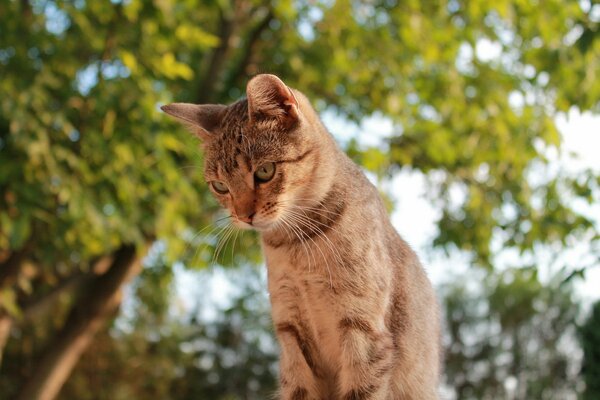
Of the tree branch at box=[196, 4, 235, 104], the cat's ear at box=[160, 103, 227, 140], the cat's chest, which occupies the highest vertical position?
the tree branch at box=[196, 4, 235, 104]

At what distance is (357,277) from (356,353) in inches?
9.4

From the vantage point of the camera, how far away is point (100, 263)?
311 inches

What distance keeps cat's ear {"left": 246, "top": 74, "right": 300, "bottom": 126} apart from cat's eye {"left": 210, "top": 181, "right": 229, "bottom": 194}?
0.26 metres

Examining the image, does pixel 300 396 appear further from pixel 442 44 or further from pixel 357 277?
pixel 442 44

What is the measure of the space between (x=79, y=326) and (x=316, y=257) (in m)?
6.35

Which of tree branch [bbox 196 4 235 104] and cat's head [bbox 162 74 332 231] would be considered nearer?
cat's head [bbox 162 74 332 231]

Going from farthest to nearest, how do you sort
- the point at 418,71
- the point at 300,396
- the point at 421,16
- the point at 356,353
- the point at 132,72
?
the point at 418,71 < the point at 421,16 < the point at 132,72 < the point at 300,396 < the point at 356,353

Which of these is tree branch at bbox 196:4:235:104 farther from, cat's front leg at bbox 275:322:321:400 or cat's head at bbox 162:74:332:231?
cat's front leg at bbox 275:322:321:400

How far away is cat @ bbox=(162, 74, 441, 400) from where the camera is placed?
6.95ft

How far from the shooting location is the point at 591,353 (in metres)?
5.68

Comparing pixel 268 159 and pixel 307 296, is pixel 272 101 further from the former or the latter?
pixel 307 296

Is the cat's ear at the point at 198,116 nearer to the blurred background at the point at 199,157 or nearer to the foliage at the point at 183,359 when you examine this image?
the blurred background at the point at 199,157

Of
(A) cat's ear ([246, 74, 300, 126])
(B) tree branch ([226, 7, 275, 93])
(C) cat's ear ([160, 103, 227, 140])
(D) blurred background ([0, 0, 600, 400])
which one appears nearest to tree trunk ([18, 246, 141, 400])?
(D) blurred background ([0, 0, 600, 400])

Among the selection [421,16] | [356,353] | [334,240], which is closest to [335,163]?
[334,240]
